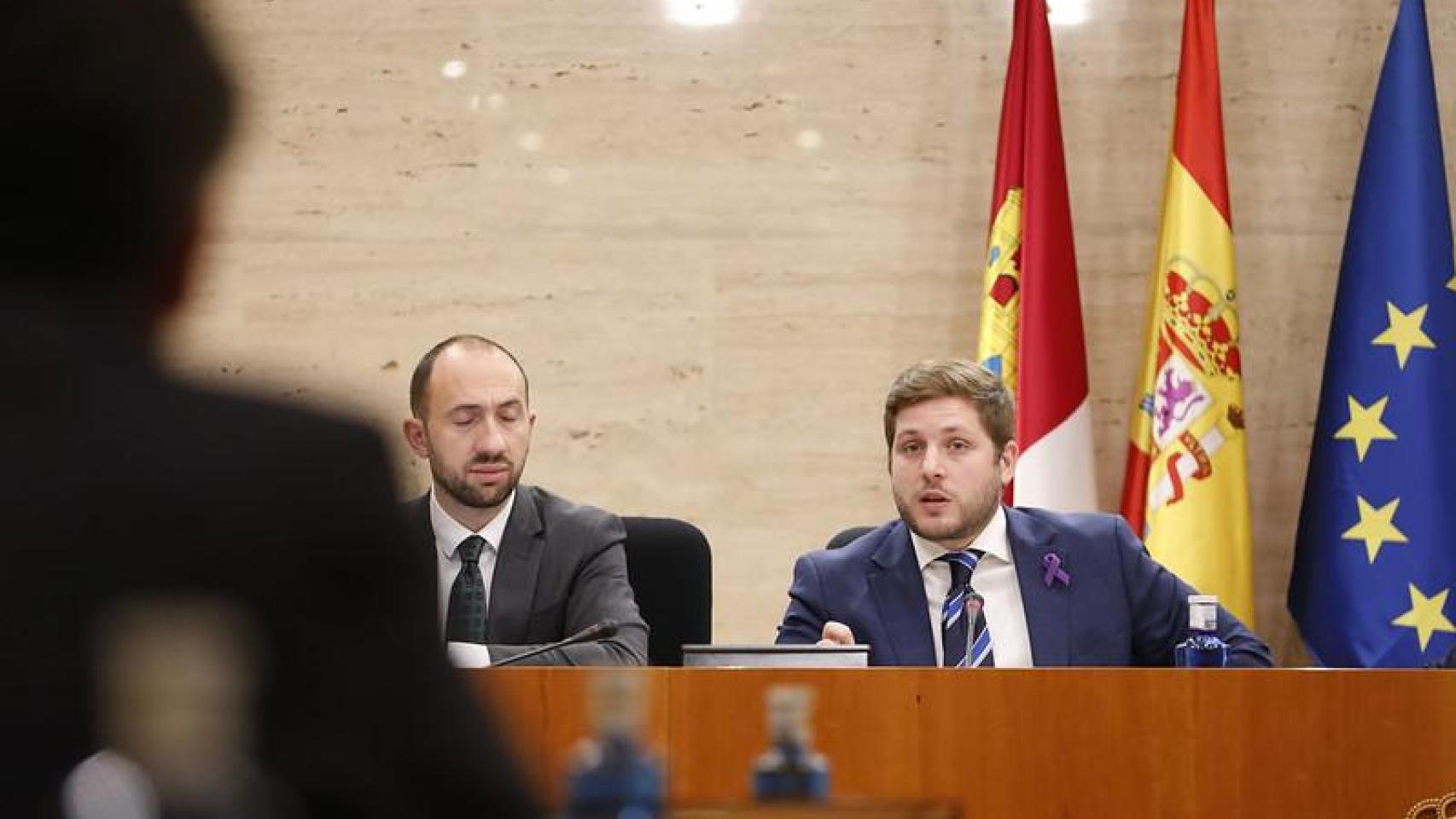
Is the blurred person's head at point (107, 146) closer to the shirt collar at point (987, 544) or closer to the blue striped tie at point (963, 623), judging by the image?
the blue striped tie at point (963, 623)

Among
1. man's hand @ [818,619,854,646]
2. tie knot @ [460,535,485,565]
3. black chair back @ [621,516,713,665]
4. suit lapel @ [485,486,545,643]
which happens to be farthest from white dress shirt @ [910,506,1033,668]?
tie knot @ [460,535,485,565]

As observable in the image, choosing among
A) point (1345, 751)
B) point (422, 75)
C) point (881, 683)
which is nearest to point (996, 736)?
point (881, 683)

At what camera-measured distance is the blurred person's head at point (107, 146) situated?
2.15 feet

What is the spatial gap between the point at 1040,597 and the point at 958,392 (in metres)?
0.53

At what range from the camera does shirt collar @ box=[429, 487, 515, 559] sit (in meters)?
4.73

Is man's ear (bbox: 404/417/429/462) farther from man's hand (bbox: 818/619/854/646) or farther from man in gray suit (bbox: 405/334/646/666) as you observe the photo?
man's hand (bbox: 818/619/854/646)

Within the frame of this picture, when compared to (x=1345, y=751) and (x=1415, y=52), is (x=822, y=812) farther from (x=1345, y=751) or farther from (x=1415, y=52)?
(x=1415, y=52)

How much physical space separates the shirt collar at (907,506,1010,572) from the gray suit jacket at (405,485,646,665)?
0.64m

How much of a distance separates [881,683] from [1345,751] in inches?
29.5

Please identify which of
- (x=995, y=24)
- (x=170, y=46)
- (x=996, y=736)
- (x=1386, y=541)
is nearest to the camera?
(x=170, y=46)

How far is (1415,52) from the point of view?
576cm

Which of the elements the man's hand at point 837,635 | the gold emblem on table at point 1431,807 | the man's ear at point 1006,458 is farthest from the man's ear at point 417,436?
the gold emblem on table at point 1431,807

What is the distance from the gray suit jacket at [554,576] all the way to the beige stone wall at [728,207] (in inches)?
54.6

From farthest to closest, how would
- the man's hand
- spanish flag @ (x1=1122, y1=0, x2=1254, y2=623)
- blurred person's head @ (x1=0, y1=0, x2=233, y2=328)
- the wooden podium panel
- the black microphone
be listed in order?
1. spanish flag @ (x1=1122, y1=0, x2=1254, y2=623)
2. the man's hand
3. the black microphone
4. the wooden podium panel
5. blurred person's head @ (x1=0, y1=0, x2=233, y2=328)
